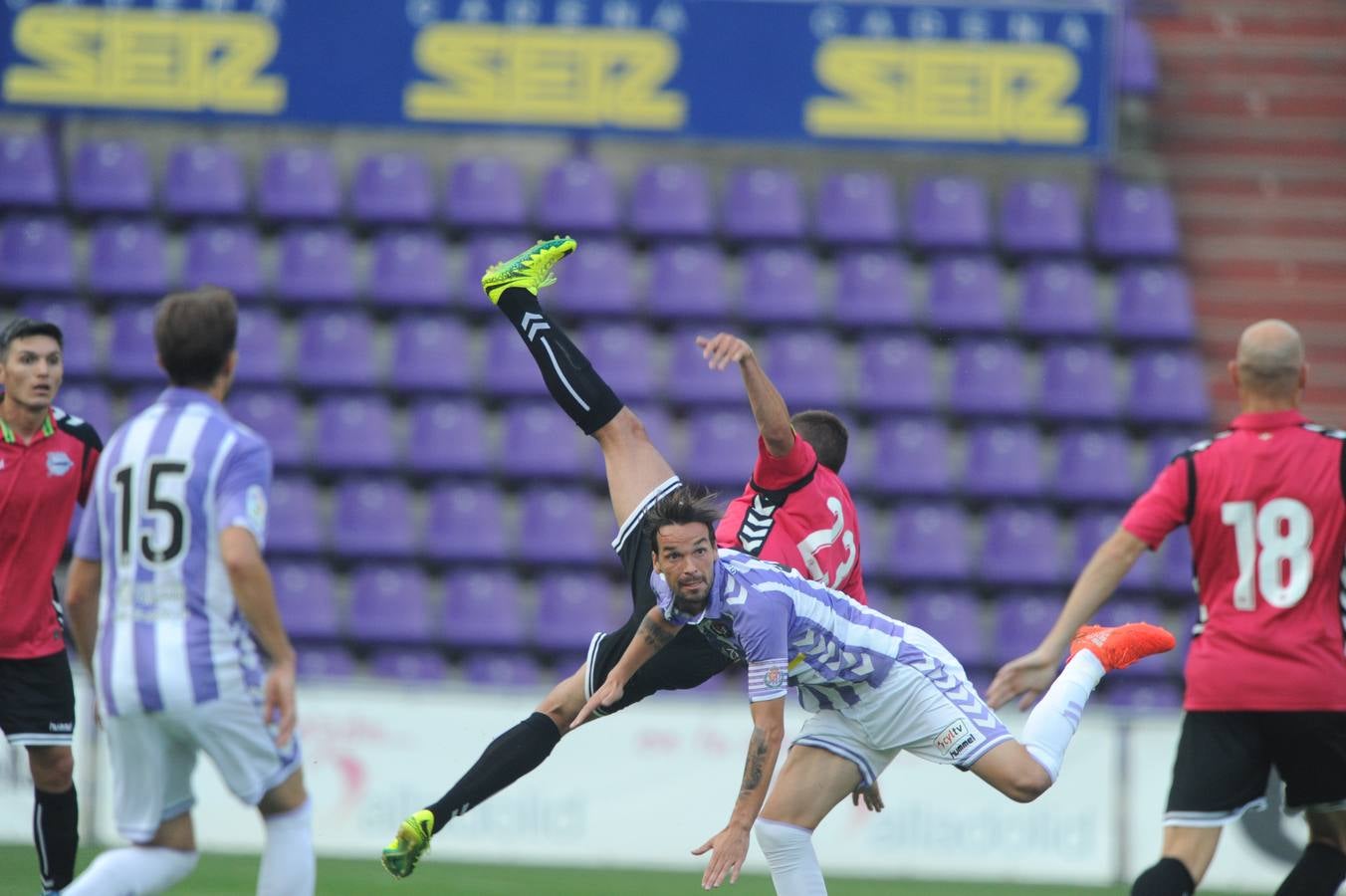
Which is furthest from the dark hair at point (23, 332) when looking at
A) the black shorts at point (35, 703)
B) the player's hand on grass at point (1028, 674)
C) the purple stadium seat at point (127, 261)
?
the purple stadium seat at point (127, 261)

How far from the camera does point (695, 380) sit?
12727mm

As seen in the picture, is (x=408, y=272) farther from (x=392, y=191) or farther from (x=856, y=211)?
(x=856, y=211)

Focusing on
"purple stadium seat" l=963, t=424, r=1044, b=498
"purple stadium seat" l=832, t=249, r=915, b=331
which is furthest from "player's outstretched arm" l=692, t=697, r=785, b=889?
"purple stadium seat" l=832, t=249, r=915, b=331

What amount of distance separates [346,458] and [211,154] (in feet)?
9.64

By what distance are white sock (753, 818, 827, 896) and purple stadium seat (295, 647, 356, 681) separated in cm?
644

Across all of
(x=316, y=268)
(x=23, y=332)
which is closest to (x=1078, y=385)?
(x=316, y=268)

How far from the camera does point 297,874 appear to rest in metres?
4.73

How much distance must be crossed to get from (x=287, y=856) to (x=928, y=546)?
26.3 feet

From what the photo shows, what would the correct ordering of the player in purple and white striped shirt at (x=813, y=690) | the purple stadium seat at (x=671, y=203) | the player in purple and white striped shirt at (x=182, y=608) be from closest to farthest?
the player in purple and white striped shirt at (x=182, y=608) → the player in purple and white striped shirt at (x=813, y=690) → the purple stadium seat at (x=671, y=203)

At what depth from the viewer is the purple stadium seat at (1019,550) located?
12.2 meters

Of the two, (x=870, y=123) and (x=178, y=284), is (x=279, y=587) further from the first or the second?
(x=870, y=123)

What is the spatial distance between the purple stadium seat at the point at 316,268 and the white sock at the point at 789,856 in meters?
8.29

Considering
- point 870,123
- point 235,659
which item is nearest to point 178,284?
point 870,123

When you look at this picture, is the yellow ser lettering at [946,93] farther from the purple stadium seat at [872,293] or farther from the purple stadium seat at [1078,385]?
the purple stadium seat at [1078,385]
